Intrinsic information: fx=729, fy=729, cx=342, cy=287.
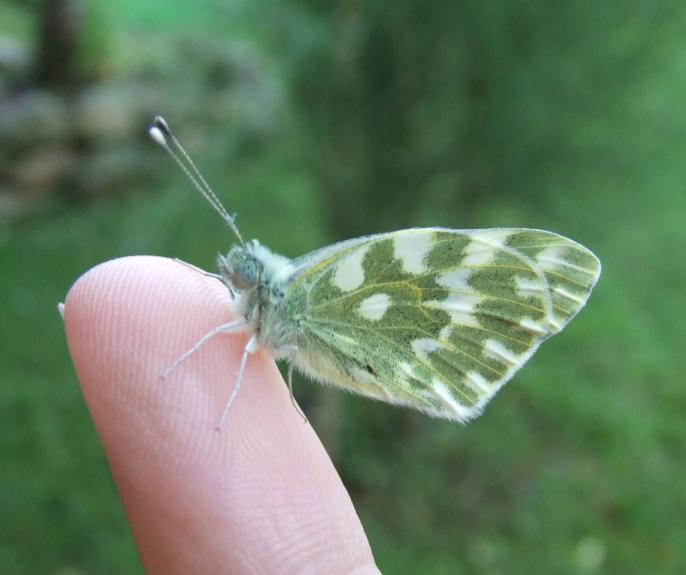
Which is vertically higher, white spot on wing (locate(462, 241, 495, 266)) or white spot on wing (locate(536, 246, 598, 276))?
white spot on wing (locate(462, 241, 495, 266))

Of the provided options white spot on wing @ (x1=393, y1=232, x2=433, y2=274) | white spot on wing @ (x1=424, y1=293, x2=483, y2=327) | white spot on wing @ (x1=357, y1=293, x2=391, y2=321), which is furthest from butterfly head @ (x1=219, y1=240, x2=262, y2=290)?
white spot on wing @ (x1=424, y1=293, x2=483, y2=327)

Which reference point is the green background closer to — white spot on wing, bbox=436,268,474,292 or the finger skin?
white spot on wing, bbox=436,268,474,292

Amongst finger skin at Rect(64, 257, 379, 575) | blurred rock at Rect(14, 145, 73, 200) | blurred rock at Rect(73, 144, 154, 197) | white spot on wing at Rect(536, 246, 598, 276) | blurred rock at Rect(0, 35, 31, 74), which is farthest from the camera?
blurred rock at Rect(73, 144, 154, 197)

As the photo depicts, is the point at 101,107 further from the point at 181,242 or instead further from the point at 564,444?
the point at 564,444

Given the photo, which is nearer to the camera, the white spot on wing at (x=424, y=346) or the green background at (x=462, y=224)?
the white spot on wing at (x=424, y=346)

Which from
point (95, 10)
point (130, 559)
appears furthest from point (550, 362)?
point (95, 10)

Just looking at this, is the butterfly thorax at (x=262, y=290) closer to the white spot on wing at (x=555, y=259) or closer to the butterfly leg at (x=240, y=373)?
the butterfly leg at (x=240, y=373)

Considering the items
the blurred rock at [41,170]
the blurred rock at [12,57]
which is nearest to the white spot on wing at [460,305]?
the blurred rock at [41,170]
